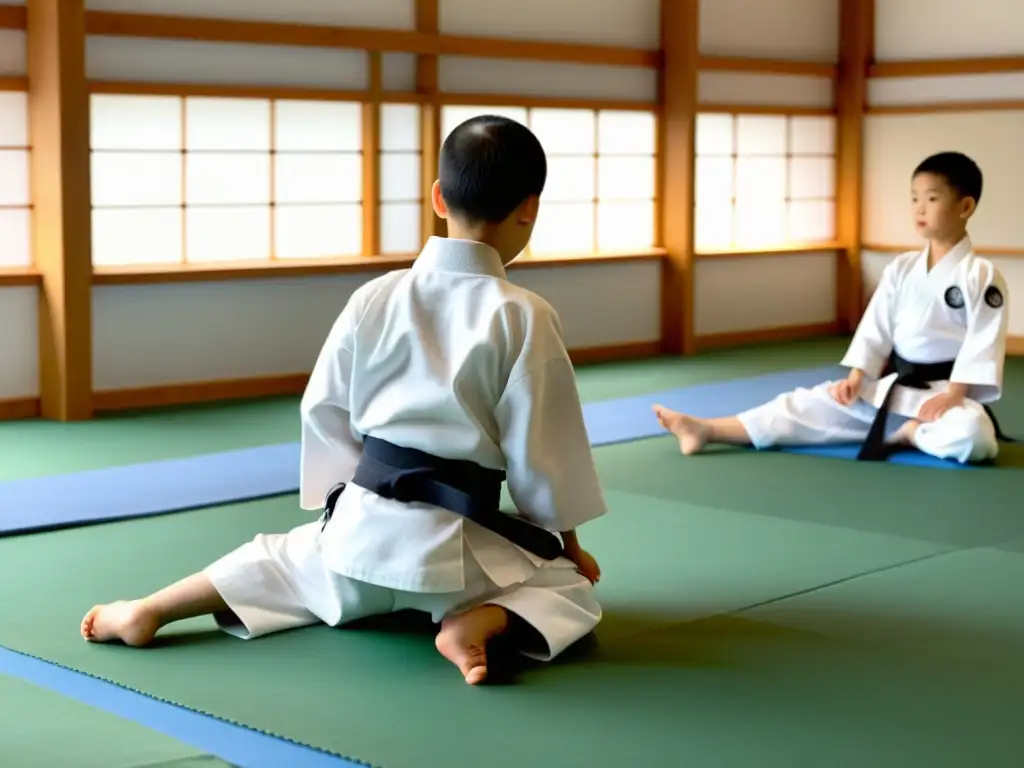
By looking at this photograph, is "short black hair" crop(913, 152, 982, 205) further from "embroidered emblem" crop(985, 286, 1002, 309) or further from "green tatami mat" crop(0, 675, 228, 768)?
"green tatami mat" crop(0, 675, 228, 768)

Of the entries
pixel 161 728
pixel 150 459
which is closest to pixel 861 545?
pixel 161 728

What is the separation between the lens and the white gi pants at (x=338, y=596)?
9.35 feet

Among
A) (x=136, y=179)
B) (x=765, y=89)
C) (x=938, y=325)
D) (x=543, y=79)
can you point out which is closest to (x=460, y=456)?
(x=938, y=325)

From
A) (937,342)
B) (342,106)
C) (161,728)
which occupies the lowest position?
(161,728)

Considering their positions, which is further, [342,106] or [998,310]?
[342,106]

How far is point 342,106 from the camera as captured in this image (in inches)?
286

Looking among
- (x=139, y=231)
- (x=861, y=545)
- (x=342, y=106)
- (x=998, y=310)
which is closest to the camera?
(x=861, y=545)

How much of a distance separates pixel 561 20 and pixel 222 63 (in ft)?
7.07

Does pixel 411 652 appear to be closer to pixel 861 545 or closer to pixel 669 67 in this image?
pixel 861 545

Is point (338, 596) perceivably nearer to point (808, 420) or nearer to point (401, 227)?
point (808, 420)

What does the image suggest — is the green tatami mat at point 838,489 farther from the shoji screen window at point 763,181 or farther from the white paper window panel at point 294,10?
the shoji screen window at point 763,181

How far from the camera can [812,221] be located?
Result: 9.95 m

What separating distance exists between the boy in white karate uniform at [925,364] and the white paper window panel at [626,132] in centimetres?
345

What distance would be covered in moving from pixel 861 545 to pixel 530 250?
15.2 feet
